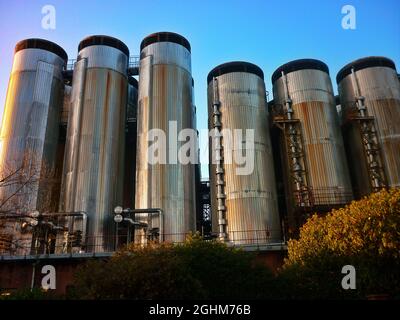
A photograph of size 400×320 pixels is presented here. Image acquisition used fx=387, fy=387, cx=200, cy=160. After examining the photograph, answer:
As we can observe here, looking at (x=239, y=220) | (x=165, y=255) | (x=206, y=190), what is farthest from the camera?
(x=206, y=190)

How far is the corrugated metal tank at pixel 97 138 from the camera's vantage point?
109 feet

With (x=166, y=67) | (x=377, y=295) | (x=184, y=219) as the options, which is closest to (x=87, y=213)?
(x=184, y=219)

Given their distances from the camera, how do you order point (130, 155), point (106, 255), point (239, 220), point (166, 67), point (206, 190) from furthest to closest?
1. point (206, 190)
2. point (130, 155)
3. point (166, 67)
4. point (239, 220)
5. point (106, 255)

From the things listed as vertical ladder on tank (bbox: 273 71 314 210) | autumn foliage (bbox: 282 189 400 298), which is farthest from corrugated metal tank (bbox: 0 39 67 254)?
autumn foliage (bbox: 282 189 400 298)

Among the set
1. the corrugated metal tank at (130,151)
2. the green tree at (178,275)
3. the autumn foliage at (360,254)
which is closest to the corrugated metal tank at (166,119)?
the corrugated metal tank at (130,151)

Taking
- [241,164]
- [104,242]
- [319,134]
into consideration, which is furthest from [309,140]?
[104,242]

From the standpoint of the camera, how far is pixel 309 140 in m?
36.3

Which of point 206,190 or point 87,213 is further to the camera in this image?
point 206,190

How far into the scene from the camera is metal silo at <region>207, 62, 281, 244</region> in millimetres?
32844

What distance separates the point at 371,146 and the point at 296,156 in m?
7.22
